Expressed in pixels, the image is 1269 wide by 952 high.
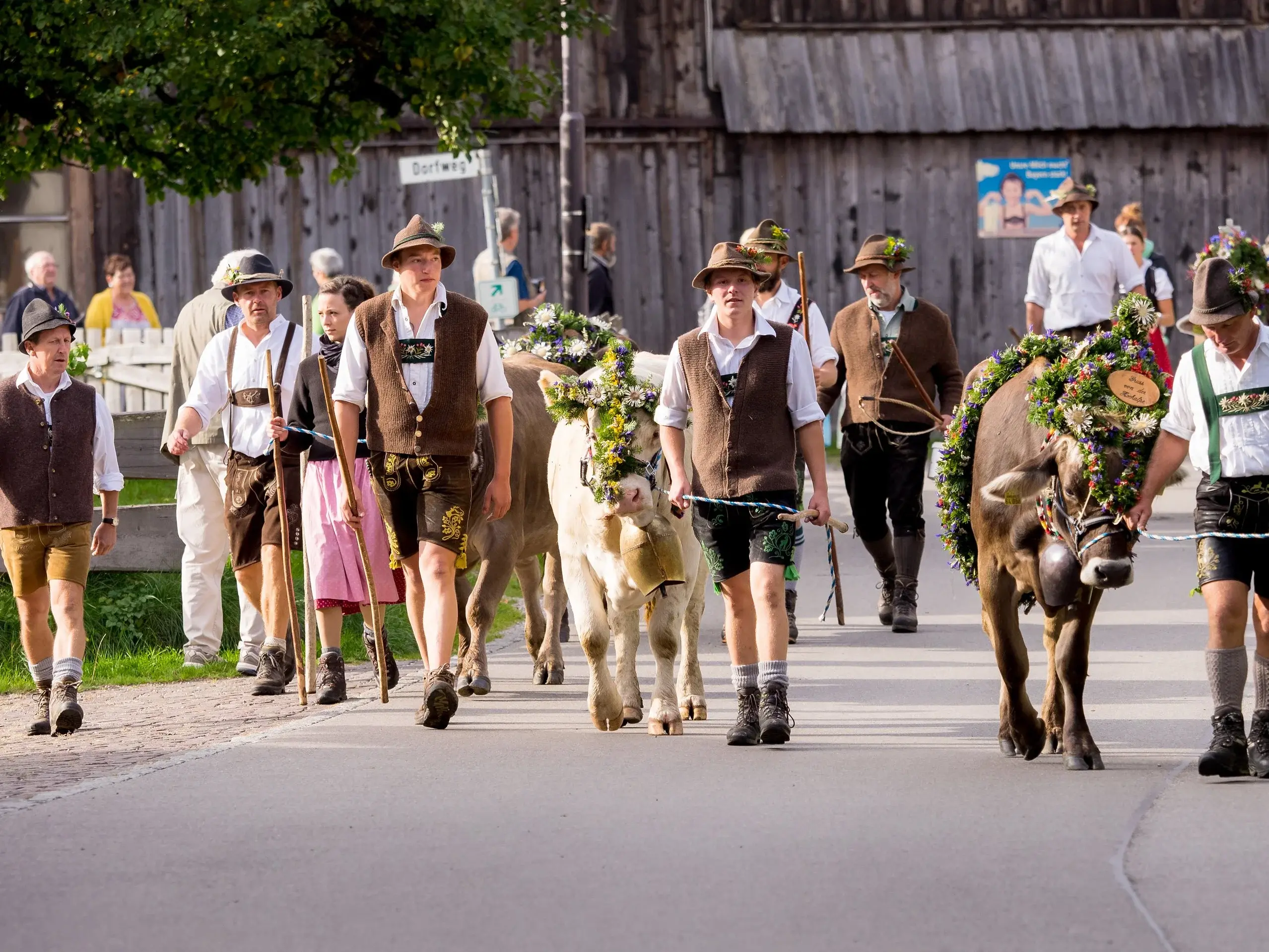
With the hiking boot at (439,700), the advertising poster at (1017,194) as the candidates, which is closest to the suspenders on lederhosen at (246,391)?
the hiking boot at (439,700)

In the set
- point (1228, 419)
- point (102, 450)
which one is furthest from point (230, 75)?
point (1228, 419)

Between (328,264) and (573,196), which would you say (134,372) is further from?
(328,264)

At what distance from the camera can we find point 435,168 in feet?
57.5

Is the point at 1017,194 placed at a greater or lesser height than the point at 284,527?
greater

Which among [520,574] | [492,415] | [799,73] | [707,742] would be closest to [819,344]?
[520,574]

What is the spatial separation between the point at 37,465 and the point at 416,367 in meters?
1.87

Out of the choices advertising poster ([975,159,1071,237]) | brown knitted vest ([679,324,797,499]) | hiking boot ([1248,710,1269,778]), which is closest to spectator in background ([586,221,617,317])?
advertising poster ([975,159,1071,237])

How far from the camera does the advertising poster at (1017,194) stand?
24.2 m

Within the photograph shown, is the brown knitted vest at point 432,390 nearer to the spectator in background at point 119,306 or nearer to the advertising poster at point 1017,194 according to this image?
the spectator in background at point 119,306

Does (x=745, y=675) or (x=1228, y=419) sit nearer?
(x=1228, y=419)

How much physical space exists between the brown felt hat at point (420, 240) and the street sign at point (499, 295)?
7.15 m

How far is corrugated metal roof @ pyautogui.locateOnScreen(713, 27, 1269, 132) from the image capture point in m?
24.0

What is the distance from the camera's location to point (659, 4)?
24.0 metres

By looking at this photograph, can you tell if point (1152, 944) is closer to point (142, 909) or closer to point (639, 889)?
point (639, 889)
